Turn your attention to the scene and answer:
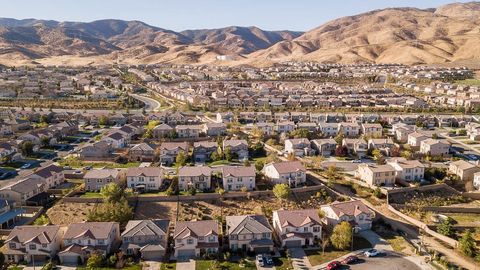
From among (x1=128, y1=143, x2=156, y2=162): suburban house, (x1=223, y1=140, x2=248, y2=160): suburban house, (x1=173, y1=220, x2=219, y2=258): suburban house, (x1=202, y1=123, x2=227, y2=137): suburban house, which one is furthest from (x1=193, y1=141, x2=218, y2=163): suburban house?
(x1=173, y1=220, x2=219, y2=258): suburban house

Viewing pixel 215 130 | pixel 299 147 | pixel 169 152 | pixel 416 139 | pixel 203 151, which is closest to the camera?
pixel 169 152

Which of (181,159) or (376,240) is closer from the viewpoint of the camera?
(376,240)

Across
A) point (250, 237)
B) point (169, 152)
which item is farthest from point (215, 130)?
point (250, 237)

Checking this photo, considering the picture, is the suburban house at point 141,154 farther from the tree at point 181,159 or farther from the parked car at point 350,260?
the parked car at point 350,260

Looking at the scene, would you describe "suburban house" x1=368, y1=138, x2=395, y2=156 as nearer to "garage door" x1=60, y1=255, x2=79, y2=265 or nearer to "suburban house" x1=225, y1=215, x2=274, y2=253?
"suburban house" x1=225, y1=215, x2=274, y2=253

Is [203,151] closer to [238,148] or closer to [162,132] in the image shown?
[238,148]

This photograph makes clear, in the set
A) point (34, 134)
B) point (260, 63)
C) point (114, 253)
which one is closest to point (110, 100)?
point (34, 134)
